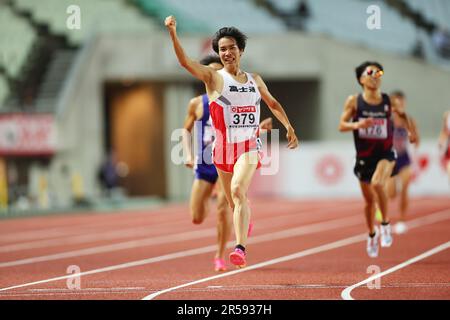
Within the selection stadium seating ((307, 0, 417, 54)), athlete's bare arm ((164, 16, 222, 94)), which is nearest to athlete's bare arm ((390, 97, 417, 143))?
athlete's bare arm ((164, 16, 222, 94))

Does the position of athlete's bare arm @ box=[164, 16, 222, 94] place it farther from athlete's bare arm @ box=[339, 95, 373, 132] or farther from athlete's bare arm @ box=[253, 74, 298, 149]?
athlete's bare arm @ box=[339, 95, 373, 132]

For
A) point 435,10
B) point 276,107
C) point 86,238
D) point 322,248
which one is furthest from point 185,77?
point 276,107

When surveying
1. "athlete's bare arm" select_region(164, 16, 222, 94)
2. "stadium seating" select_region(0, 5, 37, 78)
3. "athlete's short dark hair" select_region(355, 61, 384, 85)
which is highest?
"stadium seating" select_region(0, 5, 37, 78)

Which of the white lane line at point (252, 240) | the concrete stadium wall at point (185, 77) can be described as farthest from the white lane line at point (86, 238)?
the concrete stadium wall at point (185, 77)

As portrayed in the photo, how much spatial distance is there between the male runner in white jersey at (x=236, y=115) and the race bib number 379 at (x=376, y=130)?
272 cm

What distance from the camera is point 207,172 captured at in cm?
1057

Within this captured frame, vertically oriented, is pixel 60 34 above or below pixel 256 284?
above

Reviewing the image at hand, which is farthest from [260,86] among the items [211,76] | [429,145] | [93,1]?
[93,1]

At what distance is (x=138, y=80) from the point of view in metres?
31.0

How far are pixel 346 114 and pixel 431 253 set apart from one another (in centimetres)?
192

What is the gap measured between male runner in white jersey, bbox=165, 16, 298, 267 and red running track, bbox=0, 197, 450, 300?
81 centimetres

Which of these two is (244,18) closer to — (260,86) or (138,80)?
(138,80)

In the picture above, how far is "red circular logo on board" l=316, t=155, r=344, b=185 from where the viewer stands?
28812mm

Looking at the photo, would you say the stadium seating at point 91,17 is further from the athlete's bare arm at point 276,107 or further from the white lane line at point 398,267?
the athlete's bare arm at point 276,107
